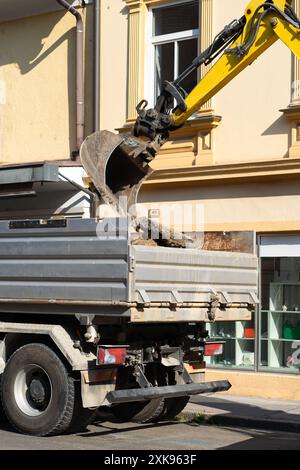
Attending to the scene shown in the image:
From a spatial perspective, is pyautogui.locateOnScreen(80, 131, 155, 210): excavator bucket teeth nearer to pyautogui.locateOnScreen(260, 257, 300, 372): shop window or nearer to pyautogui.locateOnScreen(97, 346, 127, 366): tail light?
pyautogui.locateOnScreen(97, 346, 127, 366): tail light

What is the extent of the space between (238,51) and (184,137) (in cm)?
428

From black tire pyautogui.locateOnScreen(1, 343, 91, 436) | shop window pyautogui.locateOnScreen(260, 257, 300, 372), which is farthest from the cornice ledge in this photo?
black tire pyautogui.locateOnScreen(1, 343, 91, 436)

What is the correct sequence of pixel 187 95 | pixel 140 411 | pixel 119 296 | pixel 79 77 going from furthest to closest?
pixel 79 77 → pixel 140 411 → pixel 187 95 → pixel 119 296

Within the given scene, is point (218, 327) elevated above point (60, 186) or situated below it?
below

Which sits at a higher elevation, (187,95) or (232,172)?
(187,95)

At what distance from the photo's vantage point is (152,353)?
379 inches

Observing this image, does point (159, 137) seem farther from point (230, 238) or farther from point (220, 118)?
point (220, 118)

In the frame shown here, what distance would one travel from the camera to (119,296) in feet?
28.3

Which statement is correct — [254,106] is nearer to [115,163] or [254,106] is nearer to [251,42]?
[251,42]

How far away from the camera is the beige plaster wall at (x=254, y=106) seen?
12969mm

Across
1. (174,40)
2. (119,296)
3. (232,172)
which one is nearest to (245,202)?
(232,172)

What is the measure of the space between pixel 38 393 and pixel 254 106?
6074 mm

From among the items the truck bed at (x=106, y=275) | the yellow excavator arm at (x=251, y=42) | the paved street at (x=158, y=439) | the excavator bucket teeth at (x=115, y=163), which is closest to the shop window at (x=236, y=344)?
the paved street at (x=158, y=439)
